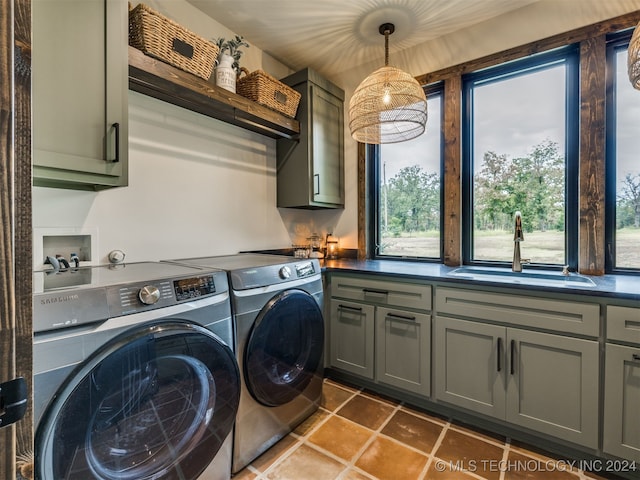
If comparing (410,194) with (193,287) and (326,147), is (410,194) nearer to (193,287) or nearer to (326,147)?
(326,147)

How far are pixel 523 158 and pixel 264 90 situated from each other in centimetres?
192

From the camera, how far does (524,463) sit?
1543mm

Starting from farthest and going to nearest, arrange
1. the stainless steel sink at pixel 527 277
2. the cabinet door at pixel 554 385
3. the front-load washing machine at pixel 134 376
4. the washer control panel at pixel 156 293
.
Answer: the stainless steel sink at pixel 527 277
the cabinet door at pixel 554 385
the washer control panel at pixel 156 293
the front-load washing machine at pixel 134 376

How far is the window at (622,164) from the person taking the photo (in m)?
1.87

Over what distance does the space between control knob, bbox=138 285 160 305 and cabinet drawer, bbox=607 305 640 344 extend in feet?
6.44

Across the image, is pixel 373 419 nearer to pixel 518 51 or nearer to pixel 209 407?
pixel 209 407

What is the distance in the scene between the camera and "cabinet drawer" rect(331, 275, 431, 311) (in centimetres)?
194

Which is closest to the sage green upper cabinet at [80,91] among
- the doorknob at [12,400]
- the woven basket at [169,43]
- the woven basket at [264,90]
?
the woven basket at [169,43]

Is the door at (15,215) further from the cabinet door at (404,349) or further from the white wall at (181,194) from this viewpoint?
the cabinet door at (404,349)

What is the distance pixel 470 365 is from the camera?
70.1 inches

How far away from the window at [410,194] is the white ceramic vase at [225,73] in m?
1.35

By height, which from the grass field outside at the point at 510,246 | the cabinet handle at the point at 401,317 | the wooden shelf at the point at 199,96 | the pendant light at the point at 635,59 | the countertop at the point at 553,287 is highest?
the wooden shelf at the point at 199,96

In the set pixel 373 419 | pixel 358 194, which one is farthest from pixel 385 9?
pixel 373 419

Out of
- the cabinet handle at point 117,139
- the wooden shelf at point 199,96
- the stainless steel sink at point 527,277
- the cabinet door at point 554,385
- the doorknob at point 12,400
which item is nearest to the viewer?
the doorknob at point 12,400
